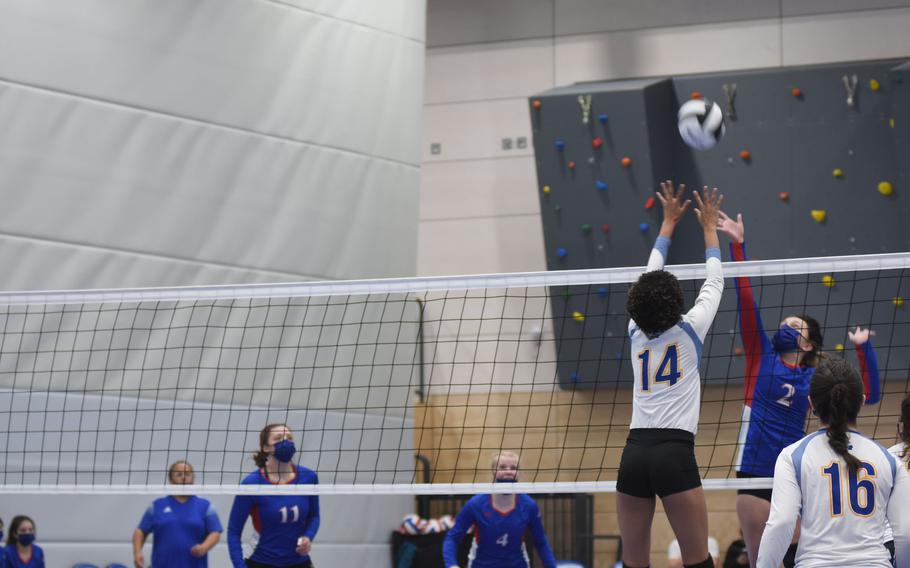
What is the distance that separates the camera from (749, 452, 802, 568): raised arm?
476 centimetres

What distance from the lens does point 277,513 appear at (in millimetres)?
8383

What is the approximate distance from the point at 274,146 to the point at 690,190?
4891 millimetres

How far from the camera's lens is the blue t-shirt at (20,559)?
1044 cm

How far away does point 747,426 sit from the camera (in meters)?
7.00

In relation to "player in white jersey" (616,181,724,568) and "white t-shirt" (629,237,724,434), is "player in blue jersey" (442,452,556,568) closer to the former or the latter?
"player in white jersey" (616,181,724,568)

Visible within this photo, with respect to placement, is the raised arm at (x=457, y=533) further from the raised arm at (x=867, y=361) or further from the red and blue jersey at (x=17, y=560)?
the red and blue jersey at (x=17, y=560)

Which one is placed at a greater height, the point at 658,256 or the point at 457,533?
the point at 658,256

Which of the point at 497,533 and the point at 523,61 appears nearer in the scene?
the point at 497,533

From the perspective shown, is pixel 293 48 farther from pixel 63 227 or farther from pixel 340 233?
pixel 63 227

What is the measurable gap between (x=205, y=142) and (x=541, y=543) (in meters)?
5.64

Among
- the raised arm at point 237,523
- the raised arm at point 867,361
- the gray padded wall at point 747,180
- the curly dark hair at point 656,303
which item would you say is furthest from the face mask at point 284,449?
the gray padded wall at point 747,180

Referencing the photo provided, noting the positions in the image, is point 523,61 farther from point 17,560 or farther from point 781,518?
point 781,518

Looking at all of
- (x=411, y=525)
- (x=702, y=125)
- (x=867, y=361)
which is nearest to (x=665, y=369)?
(x=867, y=361)

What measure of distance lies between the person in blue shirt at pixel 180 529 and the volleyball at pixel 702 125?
15.2 feet
